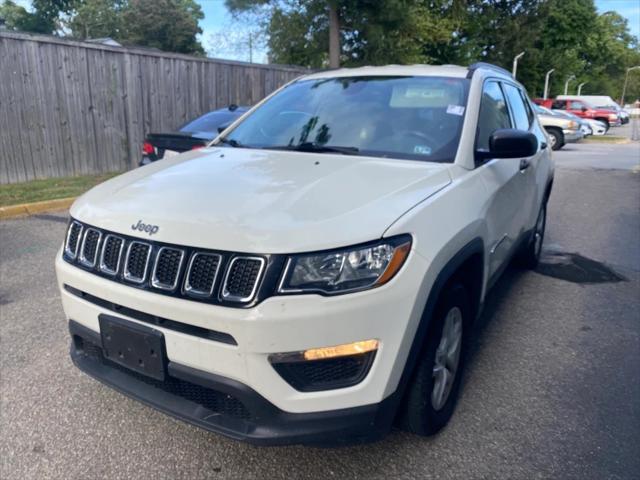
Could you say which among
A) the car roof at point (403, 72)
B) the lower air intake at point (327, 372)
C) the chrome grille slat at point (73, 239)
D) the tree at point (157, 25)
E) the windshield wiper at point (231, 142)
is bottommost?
the lower air intake at point (327, 372)

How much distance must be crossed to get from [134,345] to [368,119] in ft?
6.23

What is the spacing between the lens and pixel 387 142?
3107 mm

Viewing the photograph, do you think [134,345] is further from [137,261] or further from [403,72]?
[403,72]

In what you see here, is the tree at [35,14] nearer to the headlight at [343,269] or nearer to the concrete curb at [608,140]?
the concrete curb at [608,140]

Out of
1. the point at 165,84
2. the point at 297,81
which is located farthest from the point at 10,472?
the point at 165,84

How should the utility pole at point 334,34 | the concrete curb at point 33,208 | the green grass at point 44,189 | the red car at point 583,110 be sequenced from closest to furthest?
the concrete curb at point 33,208 → the green grass at point 44,189 → the utility pole at point 334,34 → the red car at point 583,110

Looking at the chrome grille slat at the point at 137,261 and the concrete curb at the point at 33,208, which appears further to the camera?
the concrete curb at the point at 33,208

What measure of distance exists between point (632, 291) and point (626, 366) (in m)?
1.63

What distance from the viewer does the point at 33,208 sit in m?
7.15

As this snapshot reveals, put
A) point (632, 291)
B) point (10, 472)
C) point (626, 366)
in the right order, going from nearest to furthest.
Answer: point (10, 472)
point (626, 366)
point (632, 291)

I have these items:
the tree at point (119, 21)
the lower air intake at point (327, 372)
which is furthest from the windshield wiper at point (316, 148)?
the tree at point (119, 21)

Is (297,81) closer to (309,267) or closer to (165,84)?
(309,267)

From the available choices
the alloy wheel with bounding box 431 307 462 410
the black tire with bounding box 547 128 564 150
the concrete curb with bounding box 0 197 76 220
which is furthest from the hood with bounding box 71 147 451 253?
the black tire with bounding box 547 128 564 150

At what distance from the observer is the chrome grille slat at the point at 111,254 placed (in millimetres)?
2254
